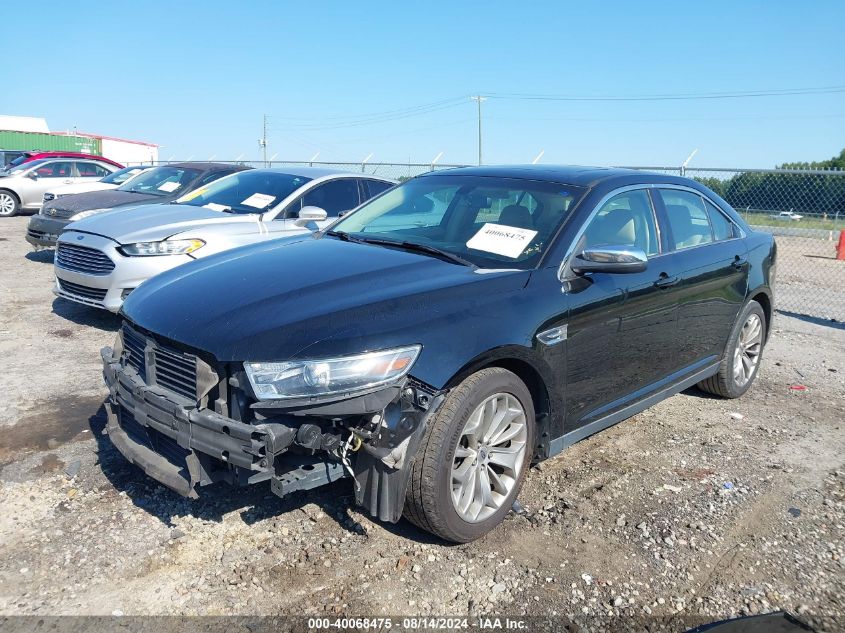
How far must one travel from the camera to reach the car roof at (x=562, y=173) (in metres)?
4.32

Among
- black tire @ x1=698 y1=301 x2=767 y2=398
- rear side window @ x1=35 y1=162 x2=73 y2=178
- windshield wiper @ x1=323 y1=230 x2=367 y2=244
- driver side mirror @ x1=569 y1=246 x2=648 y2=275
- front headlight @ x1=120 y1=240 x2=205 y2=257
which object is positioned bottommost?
black tire @ x1=698 y1=301 x2=767 y2=398

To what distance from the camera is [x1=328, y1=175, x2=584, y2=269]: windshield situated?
391cm

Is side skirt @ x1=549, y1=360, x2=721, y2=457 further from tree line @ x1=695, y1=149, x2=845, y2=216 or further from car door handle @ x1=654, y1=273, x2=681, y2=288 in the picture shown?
tree line @ x1=695, y1=149, x2=845, y2=216

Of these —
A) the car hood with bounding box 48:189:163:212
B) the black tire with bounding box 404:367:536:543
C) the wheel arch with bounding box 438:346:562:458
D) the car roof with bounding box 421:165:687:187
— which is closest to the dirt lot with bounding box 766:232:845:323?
the car roof with bounding box 421:165:687:187

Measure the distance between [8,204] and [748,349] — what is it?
1741 centimetres

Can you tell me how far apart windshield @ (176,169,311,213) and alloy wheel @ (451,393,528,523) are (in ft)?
16.4

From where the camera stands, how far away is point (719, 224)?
17.4ft

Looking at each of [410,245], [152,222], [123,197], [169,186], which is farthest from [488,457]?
[123,197]

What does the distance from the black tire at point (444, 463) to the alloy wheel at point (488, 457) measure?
54 mm

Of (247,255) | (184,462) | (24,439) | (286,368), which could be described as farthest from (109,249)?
(286,368)

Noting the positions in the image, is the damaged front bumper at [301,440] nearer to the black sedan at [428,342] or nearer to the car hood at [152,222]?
the black sedan at [428,342]

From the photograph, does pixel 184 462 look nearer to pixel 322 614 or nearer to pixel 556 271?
pixel 322 614

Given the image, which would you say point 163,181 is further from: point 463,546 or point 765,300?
point 463,546

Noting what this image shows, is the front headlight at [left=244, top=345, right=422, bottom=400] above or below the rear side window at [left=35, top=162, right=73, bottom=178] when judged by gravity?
below
